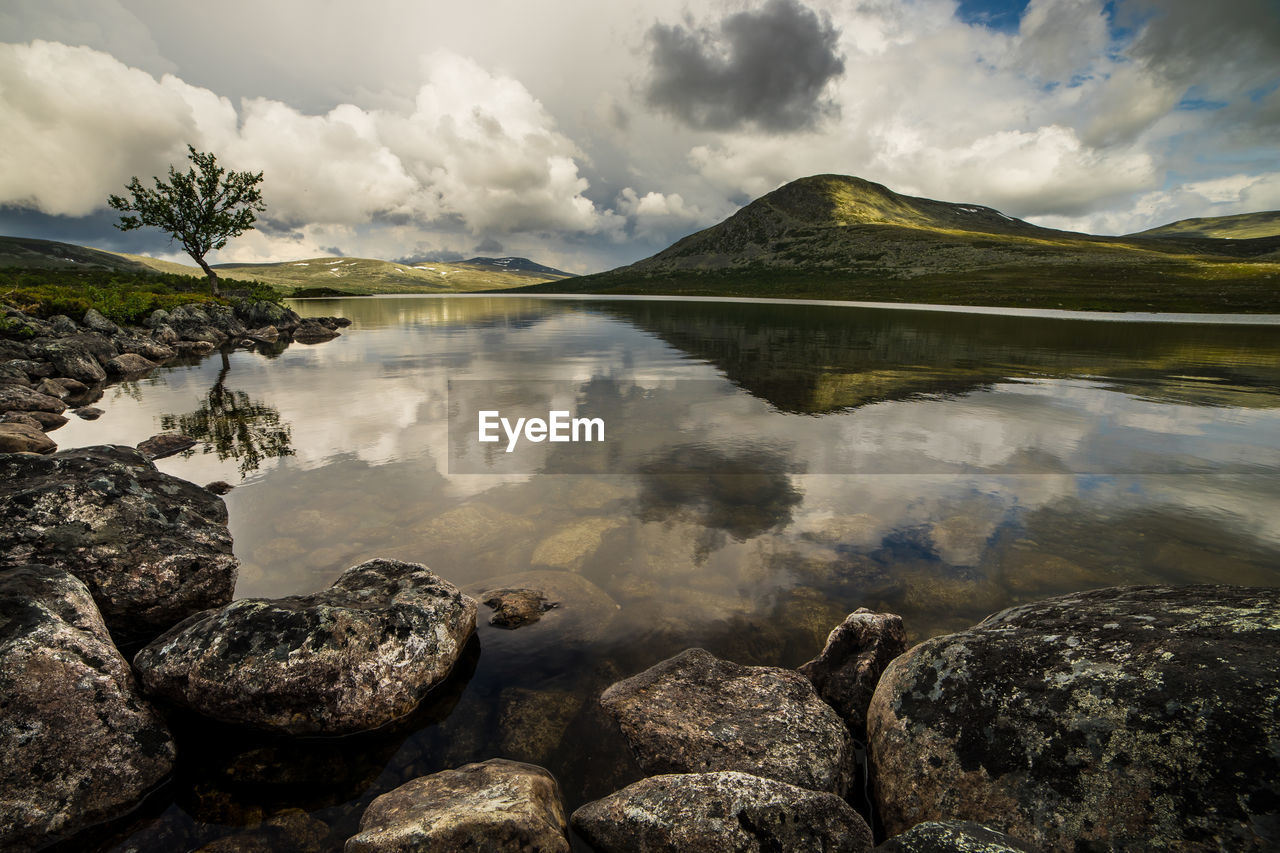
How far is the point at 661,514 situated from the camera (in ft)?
43.0

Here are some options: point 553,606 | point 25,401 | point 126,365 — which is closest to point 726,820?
point 553,606

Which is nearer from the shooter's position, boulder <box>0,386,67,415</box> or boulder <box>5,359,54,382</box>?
boulder <box>0,386,67,415</box>

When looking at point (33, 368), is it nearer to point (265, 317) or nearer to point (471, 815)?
point (471, 815)

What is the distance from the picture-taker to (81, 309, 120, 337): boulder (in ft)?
135

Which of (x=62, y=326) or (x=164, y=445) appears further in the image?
(x=62, y=326)

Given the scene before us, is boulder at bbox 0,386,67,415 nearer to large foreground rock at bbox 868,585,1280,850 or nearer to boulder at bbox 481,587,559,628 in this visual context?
boulder at bbox 481,587,559,628

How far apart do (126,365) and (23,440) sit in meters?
25.3

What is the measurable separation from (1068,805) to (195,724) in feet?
32.9

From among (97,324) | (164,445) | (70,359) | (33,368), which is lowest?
(164,445)

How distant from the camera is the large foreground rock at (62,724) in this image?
17.4 feet

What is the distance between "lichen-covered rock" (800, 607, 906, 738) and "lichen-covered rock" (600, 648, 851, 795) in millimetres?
424

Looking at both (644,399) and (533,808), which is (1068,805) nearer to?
(533,808)

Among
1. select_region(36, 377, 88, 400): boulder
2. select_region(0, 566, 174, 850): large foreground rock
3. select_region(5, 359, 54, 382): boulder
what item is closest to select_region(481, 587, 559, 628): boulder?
select_region(0, 566, 174, 850): large foreground rock

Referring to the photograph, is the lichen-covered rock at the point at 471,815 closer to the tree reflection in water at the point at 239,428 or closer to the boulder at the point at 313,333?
the tree reflection in water at the point at 239,428
